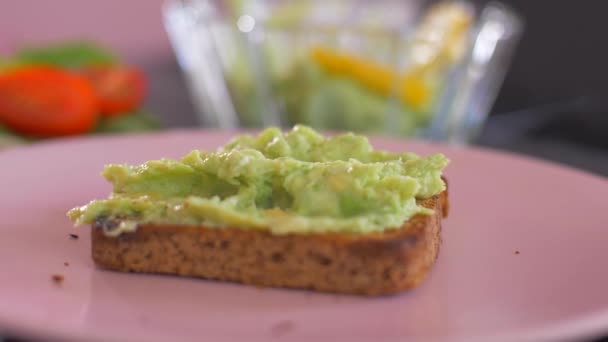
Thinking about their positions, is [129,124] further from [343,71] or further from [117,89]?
[343,71]

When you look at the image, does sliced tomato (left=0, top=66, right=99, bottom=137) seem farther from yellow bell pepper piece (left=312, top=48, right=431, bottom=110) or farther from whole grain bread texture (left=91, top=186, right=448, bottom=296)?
whole grain bread texture (left=91, top=186, right=448, bottom=296)

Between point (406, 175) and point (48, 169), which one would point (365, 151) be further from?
point (48, 169)

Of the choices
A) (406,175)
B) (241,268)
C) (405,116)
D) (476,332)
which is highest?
(405,116)

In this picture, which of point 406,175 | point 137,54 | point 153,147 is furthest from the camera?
point 137,54

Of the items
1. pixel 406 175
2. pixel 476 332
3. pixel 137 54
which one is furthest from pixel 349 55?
pixel 137 54

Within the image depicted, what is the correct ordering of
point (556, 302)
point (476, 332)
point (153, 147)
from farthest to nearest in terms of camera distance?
point (153, 147)
point (556, 302)
point (476, 332)

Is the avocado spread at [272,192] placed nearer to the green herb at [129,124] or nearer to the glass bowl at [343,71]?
the glass bowl at [343,71]

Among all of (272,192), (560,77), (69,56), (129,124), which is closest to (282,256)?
(272,192)

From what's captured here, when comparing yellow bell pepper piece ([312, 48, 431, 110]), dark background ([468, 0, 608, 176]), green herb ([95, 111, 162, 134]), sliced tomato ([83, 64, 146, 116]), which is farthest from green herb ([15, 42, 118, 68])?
dark background ([468, 0, 608, 176])
